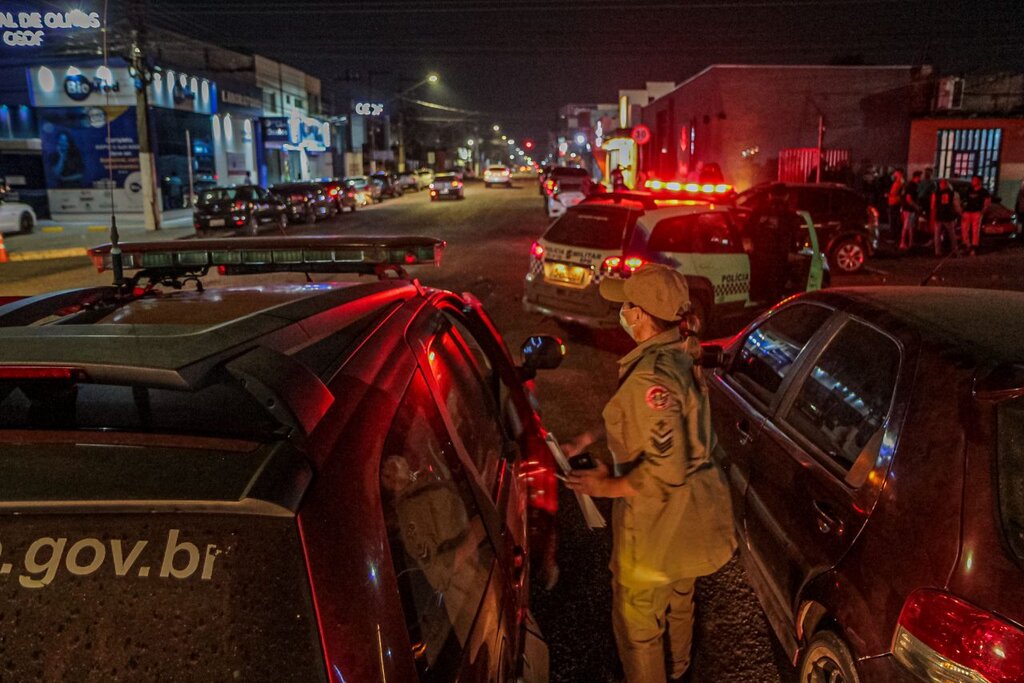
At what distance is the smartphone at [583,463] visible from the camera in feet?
9.89

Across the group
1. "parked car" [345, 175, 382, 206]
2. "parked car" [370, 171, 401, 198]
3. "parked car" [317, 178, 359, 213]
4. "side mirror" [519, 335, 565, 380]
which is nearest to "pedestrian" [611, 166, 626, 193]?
"side mirror" [519, 335, 565, 380]

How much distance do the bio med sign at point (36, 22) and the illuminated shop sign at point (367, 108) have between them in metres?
51.1

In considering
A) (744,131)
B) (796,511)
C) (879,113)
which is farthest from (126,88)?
(796,511)

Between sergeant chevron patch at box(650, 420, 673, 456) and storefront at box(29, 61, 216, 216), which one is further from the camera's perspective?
storefront at box(29, 61, 216, 216)

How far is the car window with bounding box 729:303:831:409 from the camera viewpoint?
3.92m

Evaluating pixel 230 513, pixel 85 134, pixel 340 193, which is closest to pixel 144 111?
pixel 340 193

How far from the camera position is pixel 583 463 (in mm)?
3041

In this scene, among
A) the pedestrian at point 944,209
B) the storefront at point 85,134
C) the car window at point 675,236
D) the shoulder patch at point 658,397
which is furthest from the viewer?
the storefront at point 85,134

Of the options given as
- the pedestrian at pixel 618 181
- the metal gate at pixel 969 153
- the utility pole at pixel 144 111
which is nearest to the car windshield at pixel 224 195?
the utility pole at pixel 144 111

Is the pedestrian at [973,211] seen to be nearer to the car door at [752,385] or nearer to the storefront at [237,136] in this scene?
the car door at [752,385]

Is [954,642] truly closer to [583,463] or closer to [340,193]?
[583,463]

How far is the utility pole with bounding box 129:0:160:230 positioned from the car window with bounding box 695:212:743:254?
53.3 ft

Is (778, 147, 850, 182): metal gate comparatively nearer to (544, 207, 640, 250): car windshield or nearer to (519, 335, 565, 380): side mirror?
(544, 207, 640, 250): car windshield

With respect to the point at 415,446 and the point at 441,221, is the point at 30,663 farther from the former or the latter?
the point at 441,221
